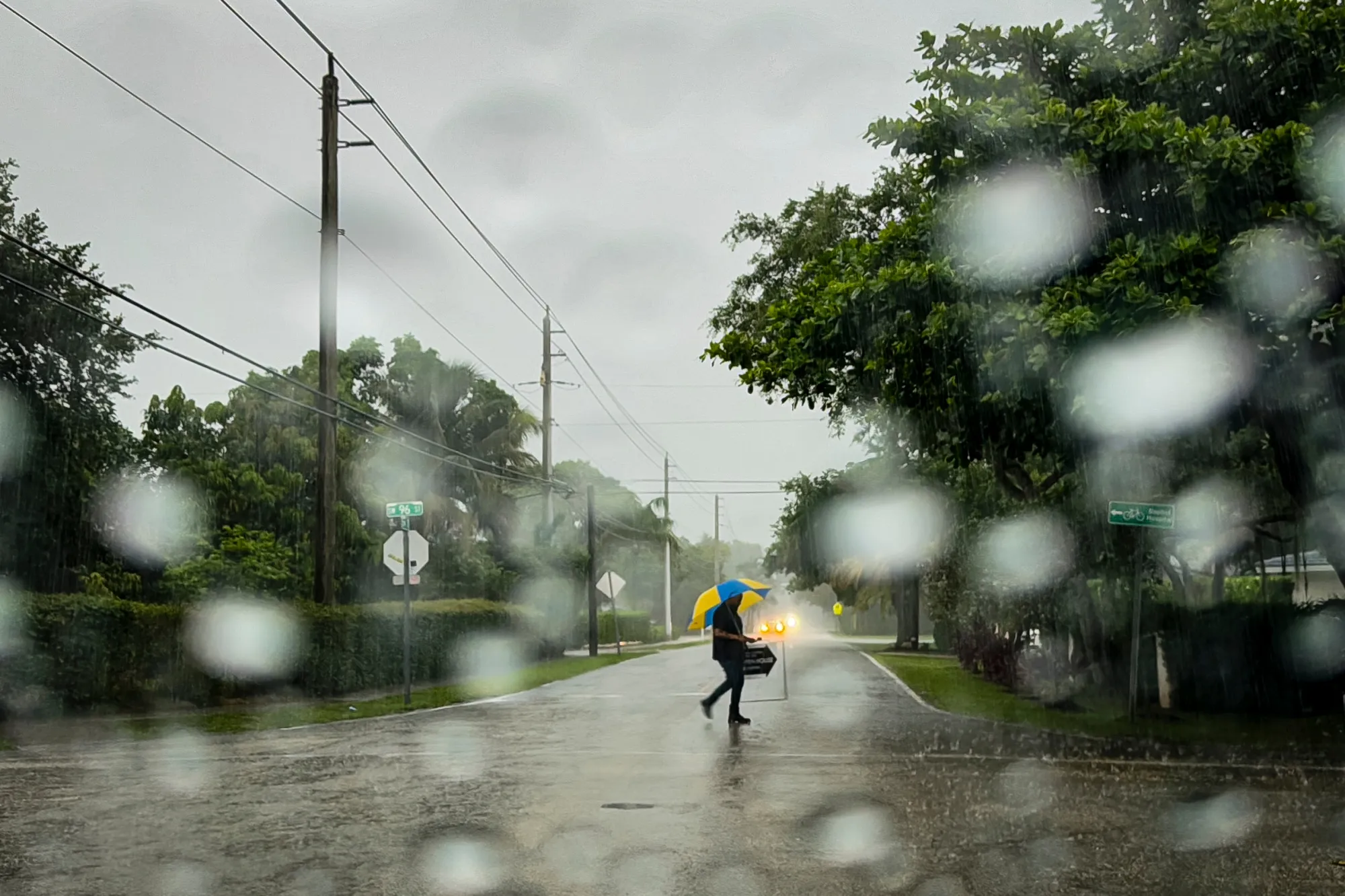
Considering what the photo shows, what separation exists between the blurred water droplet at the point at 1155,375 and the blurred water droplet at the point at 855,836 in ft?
17.2

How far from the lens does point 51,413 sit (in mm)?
29656

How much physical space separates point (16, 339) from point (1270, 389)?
25.5 m

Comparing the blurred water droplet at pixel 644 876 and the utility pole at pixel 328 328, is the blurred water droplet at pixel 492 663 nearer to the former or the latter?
the utility pole at pixel 328 328

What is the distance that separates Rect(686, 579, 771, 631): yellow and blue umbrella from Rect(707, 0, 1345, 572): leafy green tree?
271cm

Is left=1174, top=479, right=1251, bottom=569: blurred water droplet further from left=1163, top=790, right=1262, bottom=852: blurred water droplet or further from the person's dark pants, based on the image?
left=1163, top=790, right=1262, bottom=852: blurred water droplet

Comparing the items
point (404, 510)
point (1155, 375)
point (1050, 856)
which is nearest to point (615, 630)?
point (404, 510)

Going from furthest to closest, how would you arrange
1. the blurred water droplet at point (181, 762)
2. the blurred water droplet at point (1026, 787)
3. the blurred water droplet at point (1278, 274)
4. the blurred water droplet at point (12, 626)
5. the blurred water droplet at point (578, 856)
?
the blurred water droplet at point (12, 626) → the blurred water droplet at point (1278, 274) → the blurred water droplet at point (181, 762) → the blurred water droplet at point (1026, 787) → the blurred water droplet at point (578, 856)

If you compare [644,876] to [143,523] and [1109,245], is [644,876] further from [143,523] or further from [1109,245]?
[143,523]

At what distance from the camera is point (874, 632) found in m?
108

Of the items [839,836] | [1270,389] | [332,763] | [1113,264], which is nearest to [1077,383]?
[1113,264]

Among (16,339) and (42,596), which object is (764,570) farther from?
(42,596)

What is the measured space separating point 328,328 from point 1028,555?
495 inches

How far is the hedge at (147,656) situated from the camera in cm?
1939

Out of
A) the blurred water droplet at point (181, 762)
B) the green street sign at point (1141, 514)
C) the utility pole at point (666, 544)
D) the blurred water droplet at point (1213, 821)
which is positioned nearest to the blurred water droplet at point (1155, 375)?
the green street sign at point (1141, 514)
